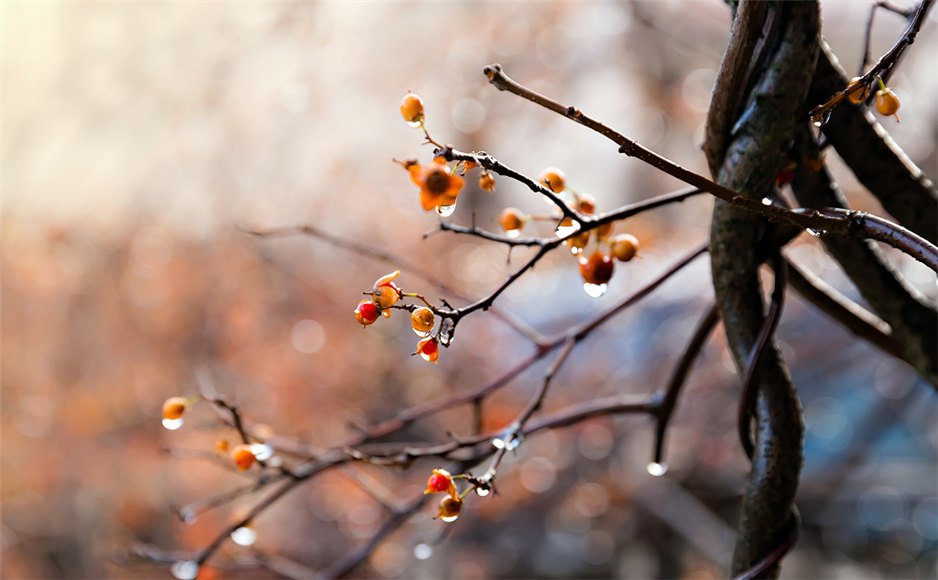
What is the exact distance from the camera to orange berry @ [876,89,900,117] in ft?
Answer: 0.98

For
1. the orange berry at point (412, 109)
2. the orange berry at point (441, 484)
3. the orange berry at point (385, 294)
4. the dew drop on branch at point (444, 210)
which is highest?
the orange berry at point (412, 109)

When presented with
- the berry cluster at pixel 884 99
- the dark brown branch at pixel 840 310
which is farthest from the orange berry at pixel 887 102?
the dark brown branch at pixel 840 310

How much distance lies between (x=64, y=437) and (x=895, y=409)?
8.00ft

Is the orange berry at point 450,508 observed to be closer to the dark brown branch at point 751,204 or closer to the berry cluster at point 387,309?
the berry cluster at point 387,309

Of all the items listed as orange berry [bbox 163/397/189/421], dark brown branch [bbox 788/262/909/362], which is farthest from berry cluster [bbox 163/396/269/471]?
dark brown branch [bbox 788/262/909/362]

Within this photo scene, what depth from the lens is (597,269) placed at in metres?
0.38

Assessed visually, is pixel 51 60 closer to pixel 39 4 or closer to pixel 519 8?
pixel 39 4

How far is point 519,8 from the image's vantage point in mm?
2318

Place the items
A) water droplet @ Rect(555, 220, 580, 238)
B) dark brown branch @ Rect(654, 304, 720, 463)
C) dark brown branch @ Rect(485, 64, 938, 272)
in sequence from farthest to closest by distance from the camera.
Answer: dark brown branch @ Rect(654, 304, 720, 463)
water droplet @ Rect(555, 220, 580, 238)
dark brown branch @ Rect(485, 64, 938, 272)

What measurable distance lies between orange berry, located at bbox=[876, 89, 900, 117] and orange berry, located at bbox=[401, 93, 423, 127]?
0.66 ft

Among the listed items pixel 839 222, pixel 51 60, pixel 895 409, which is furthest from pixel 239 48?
pixel 895 409

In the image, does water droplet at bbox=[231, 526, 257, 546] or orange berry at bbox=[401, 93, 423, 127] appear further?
water droplet at bbox=[231, 526, 257, 546]

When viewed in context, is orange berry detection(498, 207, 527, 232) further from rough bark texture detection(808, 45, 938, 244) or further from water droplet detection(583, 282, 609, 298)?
rough bark texture detection(808, 45, 938, 244)

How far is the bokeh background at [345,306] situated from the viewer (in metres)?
1.84
